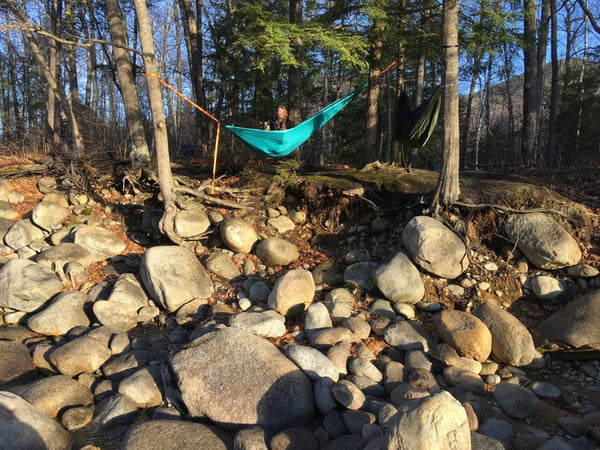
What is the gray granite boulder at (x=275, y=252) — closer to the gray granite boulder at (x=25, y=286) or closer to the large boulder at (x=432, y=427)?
the gray granite boulder at (x=25, y=286)

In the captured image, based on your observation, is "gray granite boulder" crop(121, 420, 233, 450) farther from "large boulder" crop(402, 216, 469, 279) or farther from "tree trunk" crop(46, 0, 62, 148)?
"tree trunk" crop(46, 0, 62, 148)

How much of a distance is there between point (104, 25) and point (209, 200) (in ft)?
31.9

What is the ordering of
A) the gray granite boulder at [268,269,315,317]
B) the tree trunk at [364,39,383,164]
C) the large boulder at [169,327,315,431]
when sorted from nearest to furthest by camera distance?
the large boulder at [169,327,315,431]
the gray granite boulder at [268,269,315,317]
the tree trunk at [364,39,383,164]

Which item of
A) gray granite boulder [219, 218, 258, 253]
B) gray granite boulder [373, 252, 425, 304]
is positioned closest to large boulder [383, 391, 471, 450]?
gray granite boulder [373, 252, 425, 304]

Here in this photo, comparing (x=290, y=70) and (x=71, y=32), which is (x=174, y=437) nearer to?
(x=290, y=70)

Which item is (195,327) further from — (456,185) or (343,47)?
(343,47)

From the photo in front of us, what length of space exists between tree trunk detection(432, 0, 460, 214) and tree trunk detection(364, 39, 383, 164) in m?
1.56

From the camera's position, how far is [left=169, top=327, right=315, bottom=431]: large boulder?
9.86 ft

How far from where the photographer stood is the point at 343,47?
16.8 feet

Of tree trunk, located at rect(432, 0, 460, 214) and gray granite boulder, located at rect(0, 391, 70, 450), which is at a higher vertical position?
tree trunk, located at rect(432, 0, 460, 214)

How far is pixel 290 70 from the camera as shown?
7227 millimetres

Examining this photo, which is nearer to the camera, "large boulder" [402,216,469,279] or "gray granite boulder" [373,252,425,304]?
"gray granite boulder" [373,252,425,304]

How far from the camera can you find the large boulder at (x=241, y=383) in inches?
118

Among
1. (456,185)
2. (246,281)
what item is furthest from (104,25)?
(456,185)
